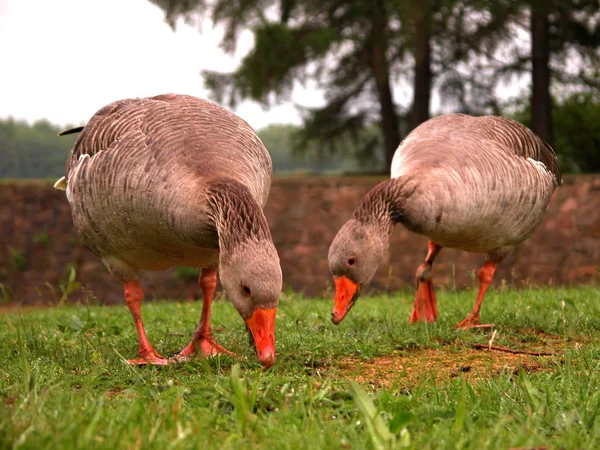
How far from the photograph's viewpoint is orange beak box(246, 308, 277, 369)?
3.88 meters

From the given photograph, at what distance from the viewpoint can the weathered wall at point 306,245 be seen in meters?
13.2

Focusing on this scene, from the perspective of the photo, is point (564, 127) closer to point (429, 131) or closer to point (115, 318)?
point (429, 131)

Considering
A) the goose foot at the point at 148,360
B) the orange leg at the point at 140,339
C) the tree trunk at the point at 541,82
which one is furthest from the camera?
the tree trunk at the point at 541,82

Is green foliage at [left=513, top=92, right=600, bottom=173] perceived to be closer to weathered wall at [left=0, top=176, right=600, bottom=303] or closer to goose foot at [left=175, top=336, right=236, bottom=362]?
weathered wall at [left=0, top=176, right=600, bottom=303]

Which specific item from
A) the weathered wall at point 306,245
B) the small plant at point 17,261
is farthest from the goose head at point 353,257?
the small plant at point 17,261

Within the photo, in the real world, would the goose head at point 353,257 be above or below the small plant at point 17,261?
above

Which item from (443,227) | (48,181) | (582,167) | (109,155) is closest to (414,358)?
(443,227)

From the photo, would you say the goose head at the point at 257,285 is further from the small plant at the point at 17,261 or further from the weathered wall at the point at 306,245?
the small plant at the point at 17,261

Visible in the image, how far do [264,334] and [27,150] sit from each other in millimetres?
15536

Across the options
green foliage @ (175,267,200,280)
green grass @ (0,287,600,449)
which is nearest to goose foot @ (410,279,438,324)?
green grass @ (0,287,600,449)

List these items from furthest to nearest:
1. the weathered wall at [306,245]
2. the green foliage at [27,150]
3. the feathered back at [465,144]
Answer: the green foliage at [27,150], the weathered wall at [306,245], the feathered back at [465,144]

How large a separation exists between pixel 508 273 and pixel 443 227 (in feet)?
27.3

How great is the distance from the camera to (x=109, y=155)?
15.7ft

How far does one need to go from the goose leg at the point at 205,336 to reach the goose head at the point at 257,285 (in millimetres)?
843
